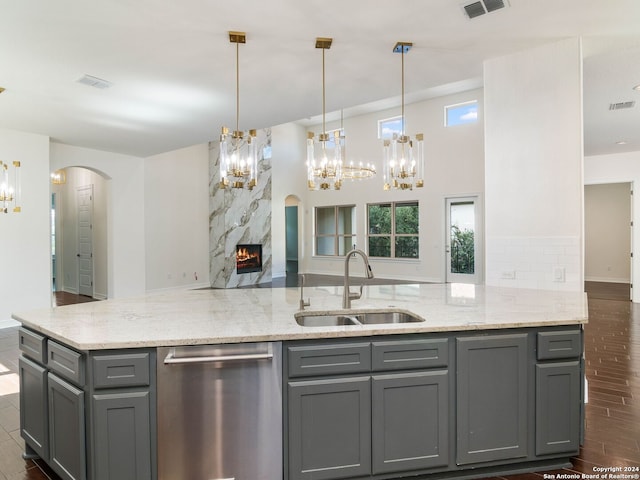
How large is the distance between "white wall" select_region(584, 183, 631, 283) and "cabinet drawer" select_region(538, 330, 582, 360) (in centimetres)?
952

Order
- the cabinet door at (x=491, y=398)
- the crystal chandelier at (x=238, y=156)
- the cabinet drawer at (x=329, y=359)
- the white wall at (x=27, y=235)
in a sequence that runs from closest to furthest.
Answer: the cabinet drawer at (x=329, y=359), the cabinet door at (x=491, y=398), the crystal chandelier at (x=238, y=156), the white wall at (x=27, y=235)

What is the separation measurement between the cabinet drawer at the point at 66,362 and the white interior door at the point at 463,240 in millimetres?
8610

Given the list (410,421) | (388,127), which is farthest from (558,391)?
(388,127)

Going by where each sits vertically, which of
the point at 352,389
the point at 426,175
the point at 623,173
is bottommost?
the point at 352,389

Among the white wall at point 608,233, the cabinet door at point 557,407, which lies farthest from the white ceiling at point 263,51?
the white wall at point 608,233

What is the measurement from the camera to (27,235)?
5828mm

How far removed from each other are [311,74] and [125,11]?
1.68 m

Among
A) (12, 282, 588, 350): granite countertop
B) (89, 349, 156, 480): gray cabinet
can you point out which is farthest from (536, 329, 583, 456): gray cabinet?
(89, 349, 156, 480): gray cabinet

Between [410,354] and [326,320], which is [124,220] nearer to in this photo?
[326,320]

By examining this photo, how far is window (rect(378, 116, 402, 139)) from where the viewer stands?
34.3 ft

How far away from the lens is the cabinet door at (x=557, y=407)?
209 cm

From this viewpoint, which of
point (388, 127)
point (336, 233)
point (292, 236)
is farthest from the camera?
point (292, 236)

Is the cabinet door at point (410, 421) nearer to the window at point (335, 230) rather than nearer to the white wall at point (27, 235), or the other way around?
the white wall at point (27, 235)

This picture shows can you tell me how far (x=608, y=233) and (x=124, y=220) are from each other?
37.7ft
